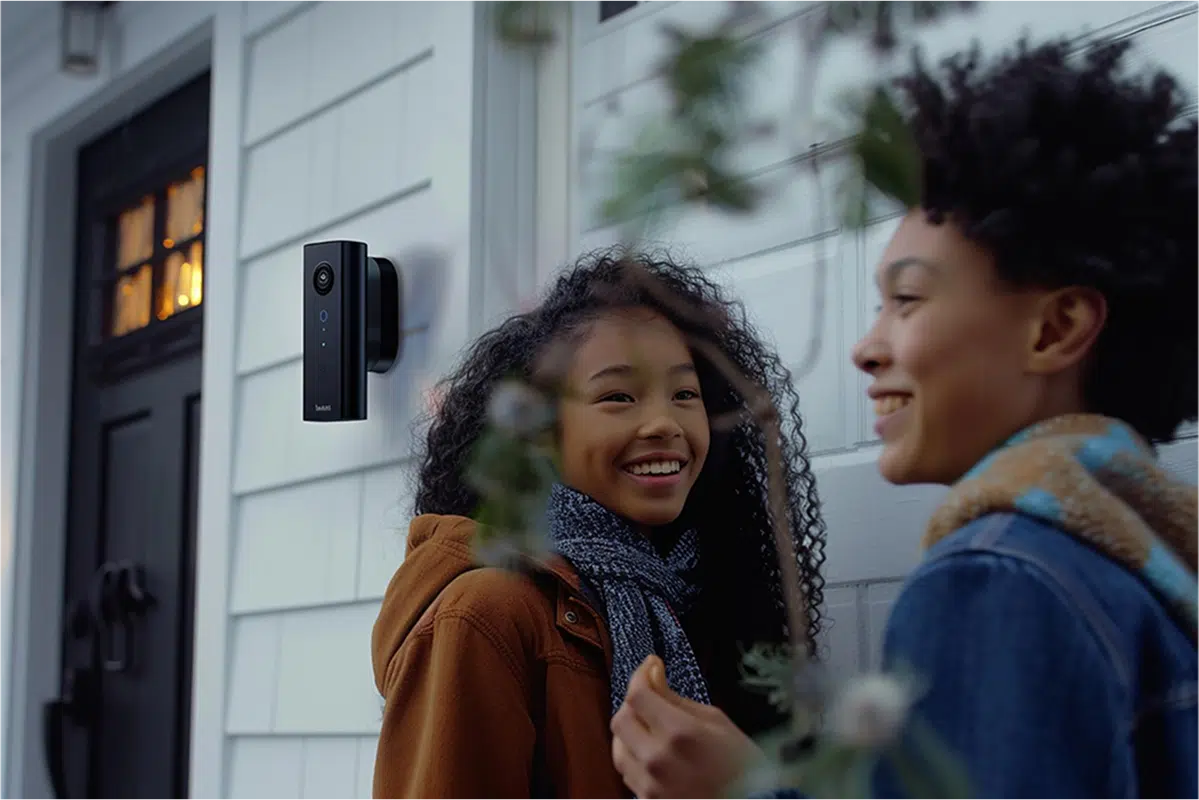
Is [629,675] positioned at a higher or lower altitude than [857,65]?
lower

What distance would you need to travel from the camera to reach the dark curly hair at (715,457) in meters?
1.82

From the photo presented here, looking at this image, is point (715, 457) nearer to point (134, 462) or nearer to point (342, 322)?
point (342, 322)

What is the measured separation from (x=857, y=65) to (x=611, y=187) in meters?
1.29

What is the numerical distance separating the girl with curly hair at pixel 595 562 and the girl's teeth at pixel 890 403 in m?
0.25

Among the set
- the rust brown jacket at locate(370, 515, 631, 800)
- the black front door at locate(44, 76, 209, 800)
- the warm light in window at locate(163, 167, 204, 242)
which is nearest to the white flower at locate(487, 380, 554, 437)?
the rust brown jacket at locate(370, 515, 631, 800)

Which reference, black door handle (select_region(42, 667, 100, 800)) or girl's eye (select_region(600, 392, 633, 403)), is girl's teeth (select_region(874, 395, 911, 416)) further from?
black door handle (select_region(42, 667, 100, 800))

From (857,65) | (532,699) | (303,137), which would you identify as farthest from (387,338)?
(532,699)

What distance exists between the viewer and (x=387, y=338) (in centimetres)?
265

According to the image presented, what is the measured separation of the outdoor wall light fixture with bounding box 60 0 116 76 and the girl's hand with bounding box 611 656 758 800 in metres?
2.89

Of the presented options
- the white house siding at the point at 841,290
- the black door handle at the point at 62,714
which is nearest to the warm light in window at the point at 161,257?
the black door handle at the point at 62,714

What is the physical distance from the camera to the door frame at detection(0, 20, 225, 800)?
3795 millimetres

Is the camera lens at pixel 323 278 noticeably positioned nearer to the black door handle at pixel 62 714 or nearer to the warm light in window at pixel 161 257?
the warm light in window at pixel 161 257

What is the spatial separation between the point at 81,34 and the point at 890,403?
2.87 metres

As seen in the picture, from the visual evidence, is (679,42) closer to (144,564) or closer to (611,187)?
(611,187)
